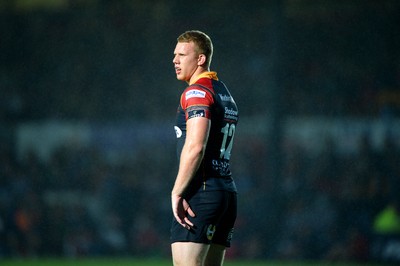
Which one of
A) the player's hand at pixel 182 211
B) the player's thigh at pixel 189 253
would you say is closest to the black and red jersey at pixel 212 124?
the player's hand at pixel 182 211

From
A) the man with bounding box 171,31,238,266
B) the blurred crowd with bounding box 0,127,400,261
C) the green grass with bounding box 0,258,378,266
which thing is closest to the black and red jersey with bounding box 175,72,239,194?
the man with bounding box 171,31,238,266

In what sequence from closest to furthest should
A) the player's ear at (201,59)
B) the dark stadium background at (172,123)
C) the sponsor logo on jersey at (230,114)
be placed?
the sponsor logo on jersey at (230,114), the player's ear at (201,59), the dark stadium background at (172,123)

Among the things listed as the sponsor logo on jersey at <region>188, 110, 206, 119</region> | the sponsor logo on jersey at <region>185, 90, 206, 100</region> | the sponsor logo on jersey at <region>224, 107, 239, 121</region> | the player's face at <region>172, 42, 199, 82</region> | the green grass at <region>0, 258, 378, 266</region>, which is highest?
the player's face at <region>172, 42, 199, 82</region>

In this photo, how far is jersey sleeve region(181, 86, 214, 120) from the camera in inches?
182

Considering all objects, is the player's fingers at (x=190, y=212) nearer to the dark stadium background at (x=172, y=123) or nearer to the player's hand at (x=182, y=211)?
the player's hand at (x=182, y=211)

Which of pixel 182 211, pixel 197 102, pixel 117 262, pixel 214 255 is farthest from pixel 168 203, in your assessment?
pixel 197 102

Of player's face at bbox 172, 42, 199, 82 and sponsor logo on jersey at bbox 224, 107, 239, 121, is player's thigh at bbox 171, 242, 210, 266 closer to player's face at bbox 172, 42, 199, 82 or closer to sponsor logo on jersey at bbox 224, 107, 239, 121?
sponsor logo on jersey at bbox 224, 107, 239, 121

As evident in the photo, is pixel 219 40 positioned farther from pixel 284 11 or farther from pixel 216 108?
pixel 216 108

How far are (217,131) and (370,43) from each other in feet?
32.5

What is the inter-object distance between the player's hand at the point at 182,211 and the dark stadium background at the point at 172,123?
7788 millimetres

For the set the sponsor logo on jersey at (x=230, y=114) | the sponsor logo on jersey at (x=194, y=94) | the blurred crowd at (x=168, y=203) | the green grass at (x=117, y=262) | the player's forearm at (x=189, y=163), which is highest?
the sponsor logo on jersey at (x=194, y=94)

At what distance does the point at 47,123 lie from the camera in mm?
14211

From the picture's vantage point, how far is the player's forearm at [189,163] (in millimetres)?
4551

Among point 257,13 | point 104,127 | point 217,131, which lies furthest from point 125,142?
point 217,131
